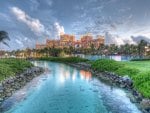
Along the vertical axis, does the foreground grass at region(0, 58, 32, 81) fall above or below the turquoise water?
above

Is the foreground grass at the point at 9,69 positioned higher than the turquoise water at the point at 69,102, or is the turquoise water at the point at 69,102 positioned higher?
the foreground grass at the point at 9,69

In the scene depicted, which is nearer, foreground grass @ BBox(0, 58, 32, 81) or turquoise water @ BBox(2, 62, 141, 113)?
turquoise water @ BBox(2, 62, 141, 113)

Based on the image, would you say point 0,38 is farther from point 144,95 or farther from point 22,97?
point 144,95

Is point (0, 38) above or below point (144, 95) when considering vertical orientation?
above

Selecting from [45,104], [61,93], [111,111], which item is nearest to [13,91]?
[61,93]

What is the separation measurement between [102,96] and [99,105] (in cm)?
530

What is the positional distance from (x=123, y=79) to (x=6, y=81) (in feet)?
61.2

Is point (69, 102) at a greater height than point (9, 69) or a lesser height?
lesser

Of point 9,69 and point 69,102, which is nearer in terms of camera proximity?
point 69,102

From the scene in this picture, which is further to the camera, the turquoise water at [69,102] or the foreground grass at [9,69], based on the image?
the foreground grass at [9,69]

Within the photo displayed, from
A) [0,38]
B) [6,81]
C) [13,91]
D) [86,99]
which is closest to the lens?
[86,99]

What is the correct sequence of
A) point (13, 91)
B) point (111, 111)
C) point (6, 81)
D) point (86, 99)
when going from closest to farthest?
point (111, 111), point (86, 99), point (13, 91), point (6, 81)

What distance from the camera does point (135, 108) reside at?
27281mm

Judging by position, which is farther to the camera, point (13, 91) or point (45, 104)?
point (13, 91)
